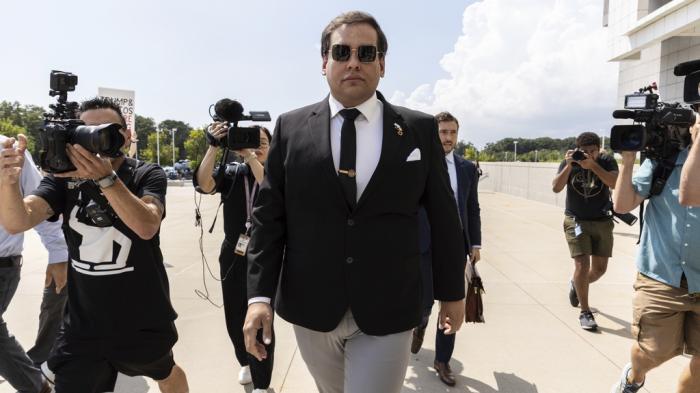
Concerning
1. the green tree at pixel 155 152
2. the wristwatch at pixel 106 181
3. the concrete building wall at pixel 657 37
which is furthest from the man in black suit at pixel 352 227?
the green tree at pixel 155 152

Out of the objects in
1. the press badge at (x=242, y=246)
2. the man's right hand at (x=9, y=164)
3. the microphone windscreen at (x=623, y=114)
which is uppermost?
the microphone windscreen at (x=623, y=114)

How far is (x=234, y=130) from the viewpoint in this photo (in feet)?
11.1

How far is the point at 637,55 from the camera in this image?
25922 mm

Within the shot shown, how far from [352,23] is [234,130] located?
5.19 feet

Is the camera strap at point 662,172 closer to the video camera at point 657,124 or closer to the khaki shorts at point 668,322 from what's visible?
the video camera at point 657,124

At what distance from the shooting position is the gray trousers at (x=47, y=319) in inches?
141

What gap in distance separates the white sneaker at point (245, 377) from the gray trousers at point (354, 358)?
5.71 ft

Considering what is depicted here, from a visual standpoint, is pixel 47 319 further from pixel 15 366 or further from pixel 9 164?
pixel 9 164


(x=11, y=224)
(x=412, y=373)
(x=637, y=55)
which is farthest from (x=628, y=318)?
(x=637, y=55)

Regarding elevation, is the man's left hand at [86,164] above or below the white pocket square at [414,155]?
below

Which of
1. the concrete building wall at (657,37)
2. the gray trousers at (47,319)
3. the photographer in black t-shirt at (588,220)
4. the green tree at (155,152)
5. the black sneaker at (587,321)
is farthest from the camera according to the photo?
the green tree at (155,152)

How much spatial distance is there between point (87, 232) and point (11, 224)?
0.35m

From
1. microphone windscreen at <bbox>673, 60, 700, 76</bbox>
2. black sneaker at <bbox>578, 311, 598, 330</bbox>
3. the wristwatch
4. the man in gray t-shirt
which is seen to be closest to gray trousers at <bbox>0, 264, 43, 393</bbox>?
the man in gray t-shirt

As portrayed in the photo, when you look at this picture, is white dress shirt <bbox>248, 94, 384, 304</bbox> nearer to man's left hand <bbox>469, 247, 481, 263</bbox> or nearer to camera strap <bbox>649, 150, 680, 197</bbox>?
camera strap <bbox>649, 150, 680, 197</bbox>
